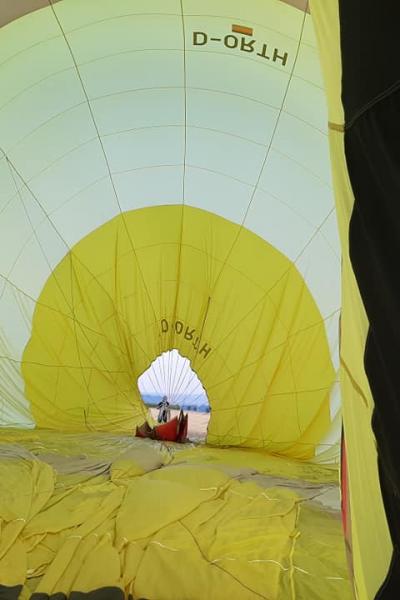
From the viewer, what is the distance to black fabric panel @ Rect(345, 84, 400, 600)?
719 mm

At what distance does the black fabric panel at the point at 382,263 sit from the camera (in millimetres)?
719

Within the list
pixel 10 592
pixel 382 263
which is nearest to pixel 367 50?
pixel 382 263

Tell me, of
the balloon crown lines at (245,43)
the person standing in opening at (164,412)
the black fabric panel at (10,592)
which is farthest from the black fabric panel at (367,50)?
the person standing in opening at (164,412)

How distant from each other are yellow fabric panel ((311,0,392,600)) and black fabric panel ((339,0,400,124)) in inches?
1.6

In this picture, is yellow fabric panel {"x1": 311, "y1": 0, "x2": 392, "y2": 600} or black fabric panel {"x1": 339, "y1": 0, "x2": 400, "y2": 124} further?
yellow fabric panel {"x1": 311, "y1": 0, "x2": 392, "y2": 600}

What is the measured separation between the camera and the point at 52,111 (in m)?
3.01

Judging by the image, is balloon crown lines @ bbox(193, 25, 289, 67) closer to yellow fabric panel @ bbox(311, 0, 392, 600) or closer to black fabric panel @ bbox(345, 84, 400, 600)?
yellow fabric panel @ bbox(311, 0, 392, 600)

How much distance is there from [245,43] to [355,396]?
212 centimetres

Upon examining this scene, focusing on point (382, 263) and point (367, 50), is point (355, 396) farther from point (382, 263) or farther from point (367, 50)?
point (367, 50)

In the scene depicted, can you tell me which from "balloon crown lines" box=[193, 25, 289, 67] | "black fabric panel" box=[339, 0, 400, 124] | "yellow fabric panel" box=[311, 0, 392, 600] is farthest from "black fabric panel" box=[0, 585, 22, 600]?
"balloon crown lines" box=[193, 25, 289, 67]

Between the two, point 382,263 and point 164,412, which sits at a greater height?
point 382,263

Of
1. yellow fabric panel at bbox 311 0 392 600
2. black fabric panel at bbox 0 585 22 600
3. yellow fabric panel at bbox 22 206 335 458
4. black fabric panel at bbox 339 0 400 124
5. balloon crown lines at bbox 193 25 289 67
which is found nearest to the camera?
black fabric panel at bbox 339 0 400 124

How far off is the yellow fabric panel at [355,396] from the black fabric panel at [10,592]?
93 cm

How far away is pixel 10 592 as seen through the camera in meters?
1.43
